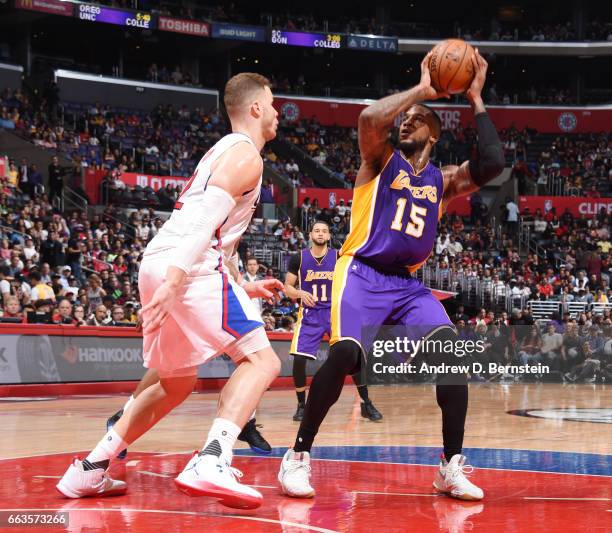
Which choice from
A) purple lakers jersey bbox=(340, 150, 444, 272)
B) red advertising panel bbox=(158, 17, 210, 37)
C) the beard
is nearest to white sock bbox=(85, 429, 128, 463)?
purple lakers jersey bbox=(340, 150, 444, 272)

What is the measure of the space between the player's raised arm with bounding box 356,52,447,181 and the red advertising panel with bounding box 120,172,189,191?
77.4 feet

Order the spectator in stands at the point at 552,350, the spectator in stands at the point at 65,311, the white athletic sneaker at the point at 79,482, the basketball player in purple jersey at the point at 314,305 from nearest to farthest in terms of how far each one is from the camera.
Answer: the white athletic sneaker at the point at 79,482, the basketball player in purple jersey at the point at 314,305, the spectator in stands at the point at 65,311, the spectator in stands at the point at 552,350

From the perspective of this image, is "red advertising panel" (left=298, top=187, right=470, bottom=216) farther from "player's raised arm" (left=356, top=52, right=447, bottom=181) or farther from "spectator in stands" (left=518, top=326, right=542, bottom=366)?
"player's raised arm" (left=356, top=52, right=447, bottom=181)

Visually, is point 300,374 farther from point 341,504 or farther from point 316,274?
point 341,504

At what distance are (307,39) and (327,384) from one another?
36491mm

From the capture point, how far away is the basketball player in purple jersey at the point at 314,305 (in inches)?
387

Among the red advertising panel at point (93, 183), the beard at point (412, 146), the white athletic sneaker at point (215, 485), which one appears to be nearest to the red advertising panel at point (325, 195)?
the red advertising panel at point (93, 183)

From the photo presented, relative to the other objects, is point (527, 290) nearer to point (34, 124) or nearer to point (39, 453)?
point (34, 124)

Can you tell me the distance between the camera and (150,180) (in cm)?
2916

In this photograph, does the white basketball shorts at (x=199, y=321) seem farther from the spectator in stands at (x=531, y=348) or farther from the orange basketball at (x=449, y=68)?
the spectator in stands at (x=531, y=348)

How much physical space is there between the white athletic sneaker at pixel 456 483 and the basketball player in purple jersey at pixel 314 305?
14.0ft

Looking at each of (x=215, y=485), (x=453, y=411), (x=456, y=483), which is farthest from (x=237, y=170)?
(x=456, y=483)

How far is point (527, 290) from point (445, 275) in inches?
94.5

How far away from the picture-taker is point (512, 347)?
20.3 metres
